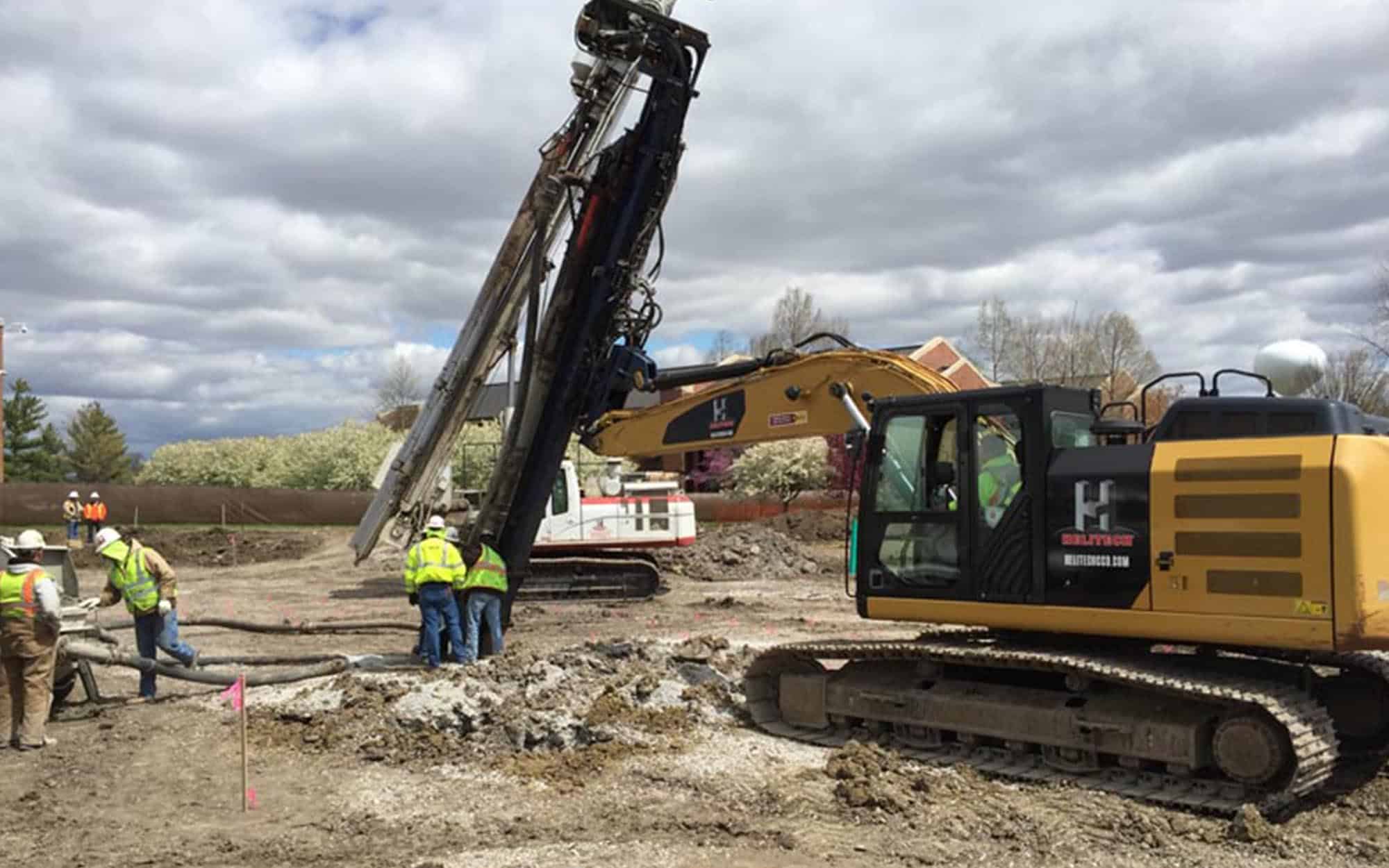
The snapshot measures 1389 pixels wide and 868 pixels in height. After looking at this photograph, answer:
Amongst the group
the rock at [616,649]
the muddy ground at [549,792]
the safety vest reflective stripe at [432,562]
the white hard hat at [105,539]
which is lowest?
the muddy ground at [549,792]

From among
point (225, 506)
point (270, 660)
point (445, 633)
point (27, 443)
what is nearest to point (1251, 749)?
point (445, 633)

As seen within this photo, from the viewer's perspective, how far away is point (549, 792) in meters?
7.52

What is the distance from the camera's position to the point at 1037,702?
7.68 metres

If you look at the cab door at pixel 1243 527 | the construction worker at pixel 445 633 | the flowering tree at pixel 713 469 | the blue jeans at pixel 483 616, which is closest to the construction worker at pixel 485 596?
the blue jeans at pixel 483 616

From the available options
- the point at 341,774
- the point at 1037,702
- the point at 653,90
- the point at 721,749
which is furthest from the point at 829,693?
the point at 653,90

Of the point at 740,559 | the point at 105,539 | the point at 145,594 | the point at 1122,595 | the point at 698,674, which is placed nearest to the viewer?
the point at 1122,595

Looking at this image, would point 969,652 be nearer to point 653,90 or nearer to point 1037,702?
point 1037,702

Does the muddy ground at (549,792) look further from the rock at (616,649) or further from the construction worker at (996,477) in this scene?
the construction worker at (996,477)

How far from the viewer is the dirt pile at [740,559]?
22.7 meters

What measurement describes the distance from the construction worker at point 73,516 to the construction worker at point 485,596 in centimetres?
2417

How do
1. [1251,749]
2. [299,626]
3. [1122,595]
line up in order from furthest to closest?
[299,626] < [1122,595] < [1251,749]

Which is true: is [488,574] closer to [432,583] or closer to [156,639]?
[432,583]

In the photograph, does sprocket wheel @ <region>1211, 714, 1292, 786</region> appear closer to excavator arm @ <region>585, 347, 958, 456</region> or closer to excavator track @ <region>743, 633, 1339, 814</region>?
excavator track @ <region>743, 633, 1339, 814</region>

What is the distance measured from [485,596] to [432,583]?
788 millimetres
